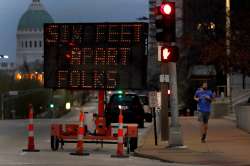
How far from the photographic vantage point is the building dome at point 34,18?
17400 centimetres

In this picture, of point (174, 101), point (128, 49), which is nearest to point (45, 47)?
point (128, 49)

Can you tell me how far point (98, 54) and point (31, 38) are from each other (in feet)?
472

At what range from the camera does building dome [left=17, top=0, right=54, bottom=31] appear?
17400cm

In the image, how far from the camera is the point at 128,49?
19.7 m

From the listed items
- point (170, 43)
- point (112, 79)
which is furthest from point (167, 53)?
point (112, 79)

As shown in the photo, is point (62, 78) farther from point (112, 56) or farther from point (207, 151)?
point (207, 151)

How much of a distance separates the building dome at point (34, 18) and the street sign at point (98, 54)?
151 m

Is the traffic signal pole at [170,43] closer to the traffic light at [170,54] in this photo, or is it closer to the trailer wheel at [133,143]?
the traffic light at [170,54]

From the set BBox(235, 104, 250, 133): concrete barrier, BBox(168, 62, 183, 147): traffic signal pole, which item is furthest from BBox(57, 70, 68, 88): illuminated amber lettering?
BBox(235, 104, 250, 133): concrete barrier

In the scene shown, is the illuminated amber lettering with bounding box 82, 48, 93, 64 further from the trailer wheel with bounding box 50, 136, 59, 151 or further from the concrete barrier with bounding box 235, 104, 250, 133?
the concrete barrier with bounding box 235, 104, 250, 133

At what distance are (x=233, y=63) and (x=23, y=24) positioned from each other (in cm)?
15252

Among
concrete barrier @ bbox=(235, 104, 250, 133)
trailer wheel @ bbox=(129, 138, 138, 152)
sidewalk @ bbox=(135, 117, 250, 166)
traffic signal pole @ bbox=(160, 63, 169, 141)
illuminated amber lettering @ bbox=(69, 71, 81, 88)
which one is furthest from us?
concrete barrier @ bbox=(235, 104, 250, 133)

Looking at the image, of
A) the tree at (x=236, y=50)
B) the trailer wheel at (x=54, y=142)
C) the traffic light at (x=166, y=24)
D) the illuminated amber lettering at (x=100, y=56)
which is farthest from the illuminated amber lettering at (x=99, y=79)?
the tree at (x=236, y=50)

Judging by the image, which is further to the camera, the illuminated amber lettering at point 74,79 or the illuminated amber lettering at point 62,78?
the illuminated amber lettering at point 62,78
